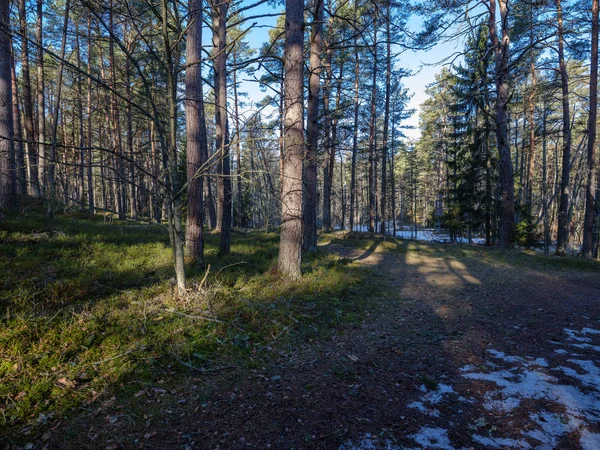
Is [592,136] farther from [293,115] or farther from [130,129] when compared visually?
[130,129]

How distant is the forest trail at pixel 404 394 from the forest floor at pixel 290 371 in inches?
0.7

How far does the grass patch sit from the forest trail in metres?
0.36

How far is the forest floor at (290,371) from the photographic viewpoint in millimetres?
2457

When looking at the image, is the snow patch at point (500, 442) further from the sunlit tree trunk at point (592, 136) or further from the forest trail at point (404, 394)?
the sunlit tree trunk at point (592, 136)

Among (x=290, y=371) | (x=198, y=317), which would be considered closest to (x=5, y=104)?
(x=198, y=317)

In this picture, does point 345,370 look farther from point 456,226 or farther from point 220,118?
point 456,226

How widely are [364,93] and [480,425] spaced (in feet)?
70.6

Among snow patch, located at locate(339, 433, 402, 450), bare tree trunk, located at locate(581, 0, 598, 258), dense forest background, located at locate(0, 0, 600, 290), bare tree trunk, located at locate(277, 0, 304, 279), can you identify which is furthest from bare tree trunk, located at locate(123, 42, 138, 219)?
bare tree trunk, located at locate(581, 0, 598, 258)

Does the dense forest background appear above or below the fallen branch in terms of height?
above

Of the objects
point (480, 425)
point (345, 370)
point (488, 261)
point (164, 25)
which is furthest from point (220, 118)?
point (488, 261)

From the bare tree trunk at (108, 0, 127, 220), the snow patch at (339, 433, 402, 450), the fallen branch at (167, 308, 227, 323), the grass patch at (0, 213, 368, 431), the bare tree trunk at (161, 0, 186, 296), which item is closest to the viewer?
the snow patch at (339, 433, 402, 450)

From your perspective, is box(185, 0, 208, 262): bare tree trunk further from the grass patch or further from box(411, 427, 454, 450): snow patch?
box(411, 427, 454, 450): snow patch

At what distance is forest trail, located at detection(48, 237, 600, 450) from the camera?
2.43m

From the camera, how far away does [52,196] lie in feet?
14.0
